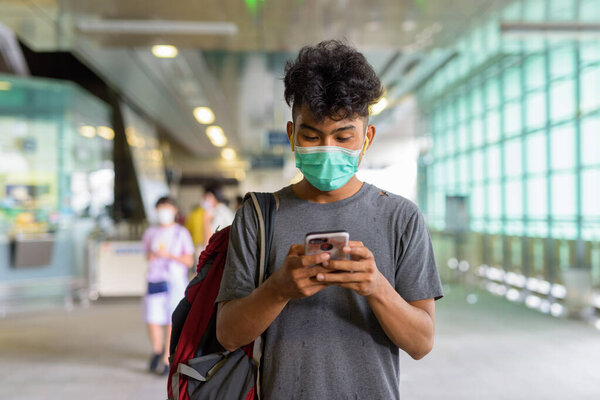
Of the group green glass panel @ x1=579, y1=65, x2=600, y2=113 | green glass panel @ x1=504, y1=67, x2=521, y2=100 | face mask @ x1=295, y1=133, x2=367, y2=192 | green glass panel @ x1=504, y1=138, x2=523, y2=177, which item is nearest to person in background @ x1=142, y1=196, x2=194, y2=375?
face mask @ x1=295, y1=133, x2=367, y2=192

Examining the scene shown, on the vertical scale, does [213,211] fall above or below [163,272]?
above

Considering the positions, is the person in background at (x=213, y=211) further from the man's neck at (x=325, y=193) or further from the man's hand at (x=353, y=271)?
the man's hand at (x=353, y=271)

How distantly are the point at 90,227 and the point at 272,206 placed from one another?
1182 centimetres

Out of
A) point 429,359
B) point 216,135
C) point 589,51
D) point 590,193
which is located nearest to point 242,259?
point 429,359

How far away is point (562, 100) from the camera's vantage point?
1064 cm

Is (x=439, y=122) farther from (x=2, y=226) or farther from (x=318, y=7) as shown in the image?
(x=2, y=226)

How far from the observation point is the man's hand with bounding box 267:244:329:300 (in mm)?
1139

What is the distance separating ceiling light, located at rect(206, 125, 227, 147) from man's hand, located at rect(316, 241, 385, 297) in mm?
20041

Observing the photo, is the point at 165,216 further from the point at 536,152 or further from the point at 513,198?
the point at 513,198

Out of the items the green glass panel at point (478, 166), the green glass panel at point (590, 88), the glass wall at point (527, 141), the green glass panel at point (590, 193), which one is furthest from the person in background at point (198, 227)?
the green glass panel at point (478, 166)

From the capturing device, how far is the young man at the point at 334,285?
1.32 meters

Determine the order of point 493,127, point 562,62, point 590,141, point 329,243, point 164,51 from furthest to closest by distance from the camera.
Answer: point 493,127 < point 562,62 < point 590,141 < point 164,51 < point 329,243

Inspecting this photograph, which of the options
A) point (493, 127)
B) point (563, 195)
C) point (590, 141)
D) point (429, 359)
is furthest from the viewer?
point (493, 127)

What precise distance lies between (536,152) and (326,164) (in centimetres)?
1163
